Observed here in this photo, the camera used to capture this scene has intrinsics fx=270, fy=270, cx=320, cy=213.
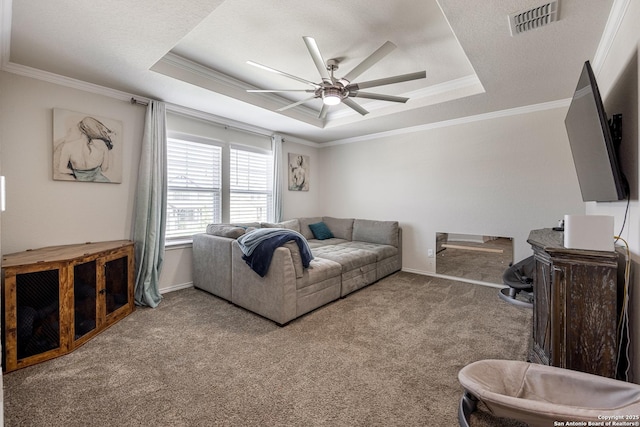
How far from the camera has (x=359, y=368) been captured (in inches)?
76.6

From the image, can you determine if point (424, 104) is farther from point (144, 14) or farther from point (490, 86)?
point (144, 14)

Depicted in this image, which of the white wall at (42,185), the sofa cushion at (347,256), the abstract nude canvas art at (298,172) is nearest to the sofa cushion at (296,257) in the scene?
the sofa cushion at (347,256)

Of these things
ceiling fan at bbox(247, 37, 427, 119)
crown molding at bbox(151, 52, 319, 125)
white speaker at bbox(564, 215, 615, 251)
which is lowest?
white speaker at bbox(564, 215, 615, 251)

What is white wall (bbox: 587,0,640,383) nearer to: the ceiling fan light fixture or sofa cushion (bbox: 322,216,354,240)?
the ceiling fan light fixture

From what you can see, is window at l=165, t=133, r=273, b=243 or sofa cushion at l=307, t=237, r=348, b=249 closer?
window at l=165, t=133, r=273, b=243

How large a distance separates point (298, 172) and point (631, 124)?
4.44 metres

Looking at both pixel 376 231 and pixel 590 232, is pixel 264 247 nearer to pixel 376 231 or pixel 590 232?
pixel 590 232

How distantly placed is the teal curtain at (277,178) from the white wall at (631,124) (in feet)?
13.3

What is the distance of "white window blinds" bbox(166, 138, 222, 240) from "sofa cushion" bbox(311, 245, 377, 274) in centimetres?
173

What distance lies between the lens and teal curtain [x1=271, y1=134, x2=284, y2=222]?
4.81m

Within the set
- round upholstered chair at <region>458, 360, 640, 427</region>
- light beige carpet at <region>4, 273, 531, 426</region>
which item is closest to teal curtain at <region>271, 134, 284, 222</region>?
light beige carpet at <region>4, 273, 531, 426</region>

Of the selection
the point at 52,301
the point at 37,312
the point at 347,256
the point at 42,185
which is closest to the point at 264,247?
the point at 347,256

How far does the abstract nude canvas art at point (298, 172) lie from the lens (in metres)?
5.25

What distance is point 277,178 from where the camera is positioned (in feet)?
15.9
